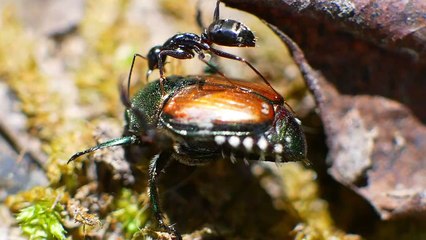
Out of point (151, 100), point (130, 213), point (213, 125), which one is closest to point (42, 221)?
point (130, 213)

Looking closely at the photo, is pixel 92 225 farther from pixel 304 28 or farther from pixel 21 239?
pixel 304 28

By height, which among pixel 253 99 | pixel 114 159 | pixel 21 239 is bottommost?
pixel 21 239

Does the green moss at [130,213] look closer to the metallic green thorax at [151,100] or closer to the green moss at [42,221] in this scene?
the green moss at [42,221]

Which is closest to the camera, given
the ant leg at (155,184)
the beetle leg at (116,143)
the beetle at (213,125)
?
the beetle at (213,125)

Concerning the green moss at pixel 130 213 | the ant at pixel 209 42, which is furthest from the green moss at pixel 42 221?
the ant at pixel 209 42

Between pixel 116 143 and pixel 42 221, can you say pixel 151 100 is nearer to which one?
pixel 116 143

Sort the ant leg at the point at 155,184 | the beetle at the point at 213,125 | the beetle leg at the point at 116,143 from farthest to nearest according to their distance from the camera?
1. the beetle leg at the point at 116,143
2. the ant leg at the point at 155,184
3. the beetle at the point at 213,125

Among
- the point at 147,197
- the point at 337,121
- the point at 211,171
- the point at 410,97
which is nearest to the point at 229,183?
the point at 211,171
